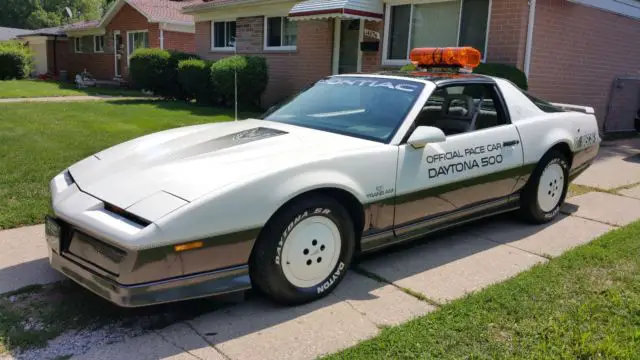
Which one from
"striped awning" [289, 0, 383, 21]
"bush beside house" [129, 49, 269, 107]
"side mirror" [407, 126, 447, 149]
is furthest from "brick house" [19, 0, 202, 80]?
"side mirror" [407, 126, 447, 149]

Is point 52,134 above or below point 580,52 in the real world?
below

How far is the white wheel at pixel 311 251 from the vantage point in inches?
135

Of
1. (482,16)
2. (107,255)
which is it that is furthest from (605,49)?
(107,255)

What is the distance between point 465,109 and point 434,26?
7.57m

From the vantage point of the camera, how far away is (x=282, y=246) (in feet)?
11.1

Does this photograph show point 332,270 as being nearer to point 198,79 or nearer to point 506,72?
point 506,72

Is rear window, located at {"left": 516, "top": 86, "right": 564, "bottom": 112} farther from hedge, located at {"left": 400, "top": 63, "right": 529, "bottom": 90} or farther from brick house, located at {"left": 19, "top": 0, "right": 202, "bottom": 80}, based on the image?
brick house, located at {"left": 19, "top": 0, "right": 202, "bottom": 80}

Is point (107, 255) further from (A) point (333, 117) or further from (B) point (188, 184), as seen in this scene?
(A) point (333, 117)

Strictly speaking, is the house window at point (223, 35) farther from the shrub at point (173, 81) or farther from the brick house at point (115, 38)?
the brick house at point (115, 38)

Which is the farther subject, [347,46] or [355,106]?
[347,46]

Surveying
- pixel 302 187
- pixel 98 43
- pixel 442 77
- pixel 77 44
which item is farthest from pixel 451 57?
pixel 77 44

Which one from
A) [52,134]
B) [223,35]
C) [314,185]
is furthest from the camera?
[223,35]

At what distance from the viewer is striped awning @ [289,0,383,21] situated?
12.2 metres

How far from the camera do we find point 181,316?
3438 mm
